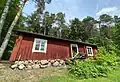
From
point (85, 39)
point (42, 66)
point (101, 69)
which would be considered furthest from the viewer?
point (85, 39)

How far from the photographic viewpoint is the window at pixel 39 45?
13.8m

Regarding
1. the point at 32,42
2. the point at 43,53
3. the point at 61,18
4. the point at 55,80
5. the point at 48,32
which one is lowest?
the point at 55,80

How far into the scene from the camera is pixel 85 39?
3422cm

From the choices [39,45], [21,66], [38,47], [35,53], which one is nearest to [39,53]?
[35,53]

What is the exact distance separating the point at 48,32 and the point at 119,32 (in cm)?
2631

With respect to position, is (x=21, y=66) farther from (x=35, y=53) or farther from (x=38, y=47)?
(x=38, y=47)

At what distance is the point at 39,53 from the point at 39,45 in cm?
78

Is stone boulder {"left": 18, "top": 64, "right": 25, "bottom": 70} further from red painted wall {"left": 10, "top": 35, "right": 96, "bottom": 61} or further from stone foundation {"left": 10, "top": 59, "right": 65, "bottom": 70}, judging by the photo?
red painted wall {"left": 10, "top": 35, "right": 96, "bottom": 61}

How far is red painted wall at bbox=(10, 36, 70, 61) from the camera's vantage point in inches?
508

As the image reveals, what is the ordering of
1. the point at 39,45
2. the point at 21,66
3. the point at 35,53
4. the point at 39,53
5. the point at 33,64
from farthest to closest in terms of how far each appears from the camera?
the point at 39,45
the point at 39,53
the point at 35,53
the point at 33,64
the point at 21,66

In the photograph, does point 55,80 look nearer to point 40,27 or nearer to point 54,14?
point 40,27

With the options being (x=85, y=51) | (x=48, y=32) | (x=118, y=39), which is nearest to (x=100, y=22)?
(x=48, y=32)

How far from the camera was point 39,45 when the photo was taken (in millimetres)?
13984

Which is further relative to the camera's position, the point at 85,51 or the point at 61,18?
the point at 61,18
